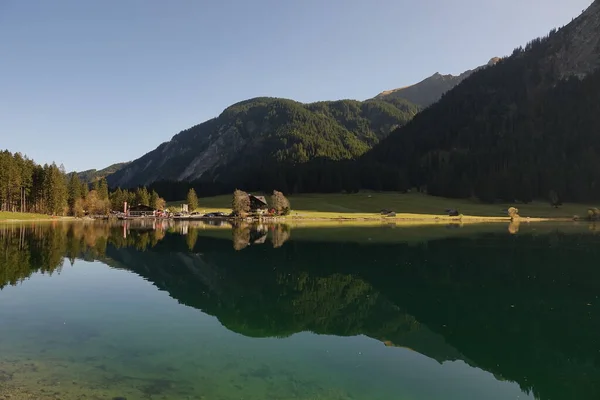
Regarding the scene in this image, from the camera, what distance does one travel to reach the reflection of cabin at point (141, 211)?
160m

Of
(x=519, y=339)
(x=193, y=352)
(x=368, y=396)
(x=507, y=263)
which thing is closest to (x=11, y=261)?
(x=193, y=352)

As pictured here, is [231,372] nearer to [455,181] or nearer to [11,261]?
[11,261]

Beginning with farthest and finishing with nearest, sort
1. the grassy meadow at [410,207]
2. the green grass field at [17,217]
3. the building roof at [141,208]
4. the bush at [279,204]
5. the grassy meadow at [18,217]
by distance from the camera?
1. the building roof at [141,208]
2. the grassy meadow at [410,207]
3. the bush at [279,204]
4. the green grass field at [17,217]
5. the grassy meadow at [18,217]

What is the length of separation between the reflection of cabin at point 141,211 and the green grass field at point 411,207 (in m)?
28.6

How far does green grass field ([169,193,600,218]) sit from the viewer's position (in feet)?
494

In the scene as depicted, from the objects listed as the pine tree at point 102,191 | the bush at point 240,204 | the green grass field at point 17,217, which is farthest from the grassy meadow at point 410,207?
the green grass field at point 17,217

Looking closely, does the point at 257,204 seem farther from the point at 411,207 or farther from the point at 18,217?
the point at 18,217

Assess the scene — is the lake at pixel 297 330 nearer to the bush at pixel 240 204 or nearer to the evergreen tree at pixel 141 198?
the bush at pixel 240 204

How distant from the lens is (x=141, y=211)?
163 meters

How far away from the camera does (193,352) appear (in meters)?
16.5

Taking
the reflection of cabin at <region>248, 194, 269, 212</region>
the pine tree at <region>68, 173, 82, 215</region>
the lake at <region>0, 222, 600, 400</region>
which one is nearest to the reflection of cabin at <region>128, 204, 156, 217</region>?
the pine tree at <region>68, 173, 82, 215</region>

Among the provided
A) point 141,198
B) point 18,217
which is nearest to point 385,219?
point 141,198

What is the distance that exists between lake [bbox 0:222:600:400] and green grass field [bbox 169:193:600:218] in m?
102

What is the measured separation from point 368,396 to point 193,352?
7.46 meters
